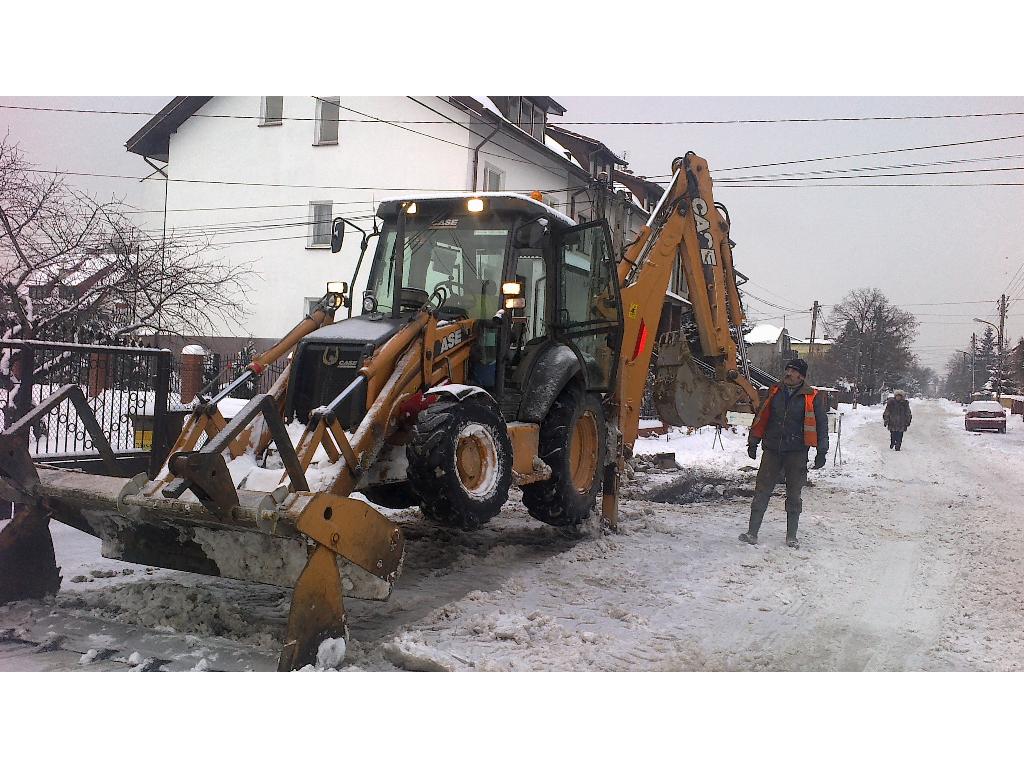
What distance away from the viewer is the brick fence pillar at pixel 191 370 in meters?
6.31

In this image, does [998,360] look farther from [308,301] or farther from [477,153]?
[308,301]

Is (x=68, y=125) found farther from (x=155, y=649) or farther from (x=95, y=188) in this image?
(x=155, y=649)

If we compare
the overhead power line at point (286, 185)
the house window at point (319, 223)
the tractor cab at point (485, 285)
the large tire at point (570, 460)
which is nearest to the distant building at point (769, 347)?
the large tire at point (570, 460)

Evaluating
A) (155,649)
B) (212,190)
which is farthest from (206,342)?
(155,649)

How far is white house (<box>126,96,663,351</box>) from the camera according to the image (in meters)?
5.14

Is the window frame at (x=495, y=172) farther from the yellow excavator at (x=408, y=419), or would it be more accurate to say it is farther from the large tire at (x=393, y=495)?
the large tire at (x=393, y=495)

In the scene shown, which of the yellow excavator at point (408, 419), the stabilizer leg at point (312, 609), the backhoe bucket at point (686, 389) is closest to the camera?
the stabilizer leg at point (312, 609)

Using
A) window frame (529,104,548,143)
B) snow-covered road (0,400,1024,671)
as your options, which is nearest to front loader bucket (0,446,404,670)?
snow-covered road (0,400,1024,671)

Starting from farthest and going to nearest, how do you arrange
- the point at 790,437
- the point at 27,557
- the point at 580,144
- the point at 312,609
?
the point at 790,437
the point at 580,144
the point at 27,557
the point at 312,609

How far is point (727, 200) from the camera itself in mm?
5652

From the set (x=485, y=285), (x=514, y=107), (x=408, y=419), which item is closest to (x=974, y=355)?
(x=485, y=285)

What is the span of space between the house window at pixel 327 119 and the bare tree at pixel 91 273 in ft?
4.81

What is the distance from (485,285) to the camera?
177 inches

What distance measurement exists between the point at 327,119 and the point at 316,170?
764mm
